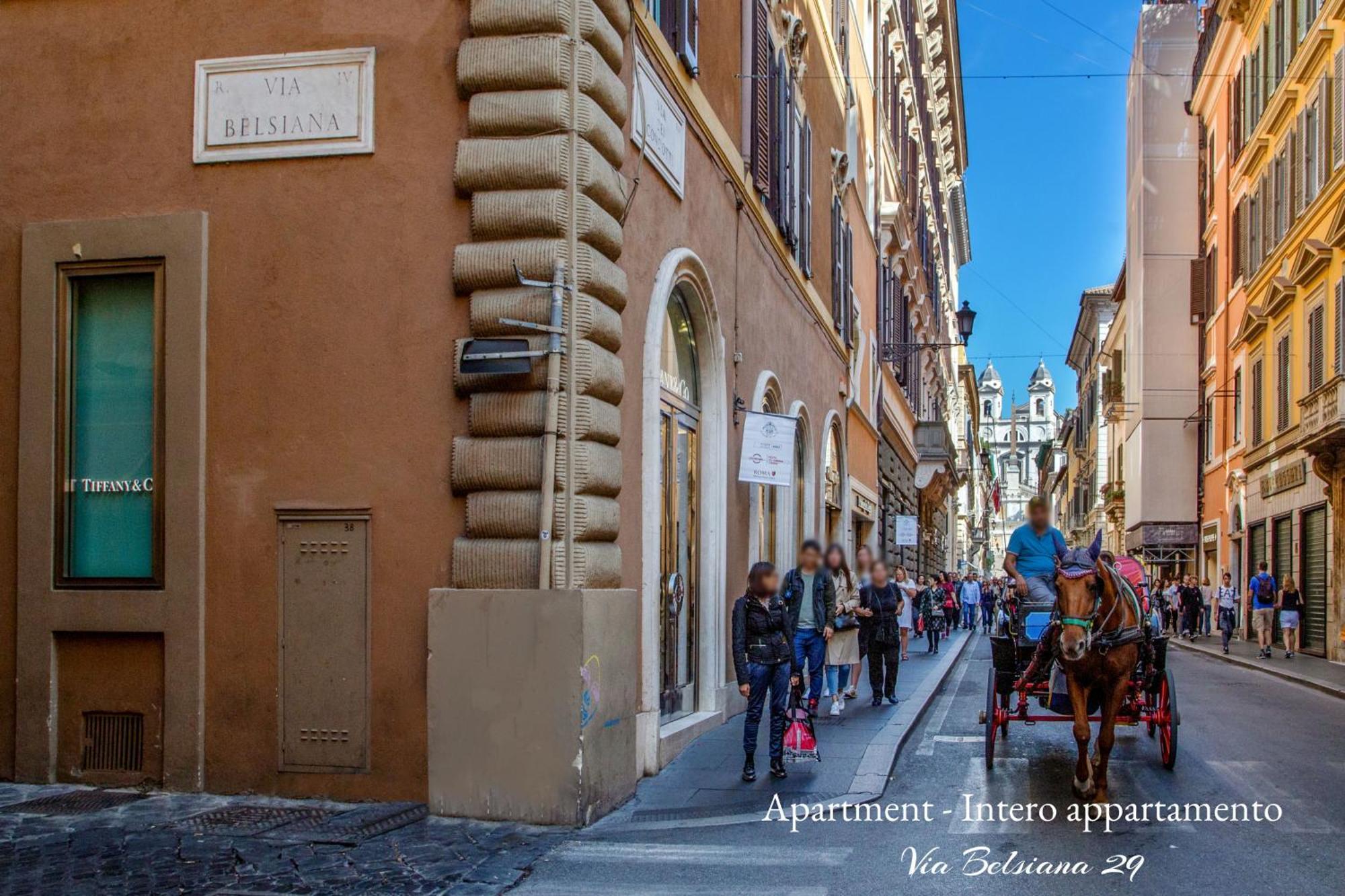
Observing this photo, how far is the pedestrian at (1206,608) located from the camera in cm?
3726

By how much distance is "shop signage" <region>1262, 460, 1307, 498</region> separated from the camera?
94.0 ft

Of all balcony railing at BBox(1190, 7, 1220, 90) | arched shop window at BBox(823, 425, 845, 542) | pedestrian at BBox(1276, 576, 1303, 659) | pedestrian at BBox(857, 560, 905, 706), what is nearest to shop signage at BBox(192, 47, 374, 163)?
pedestrian at BBox(857, 560, 905, 706)

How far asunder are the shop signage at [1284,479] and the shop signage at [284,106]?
78.6 feet

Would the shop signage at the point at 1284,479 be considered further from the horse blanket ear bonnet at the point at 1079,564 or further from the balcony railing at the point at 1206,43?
the horse blanket ear bonnet at the point at 1079,564

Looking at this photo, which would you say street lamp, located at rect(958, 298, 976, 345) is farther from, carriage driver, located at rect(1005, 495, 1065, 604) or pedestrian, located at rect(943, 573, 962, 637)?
carriage driver, located at rect(1005, 495, 1065, 604)

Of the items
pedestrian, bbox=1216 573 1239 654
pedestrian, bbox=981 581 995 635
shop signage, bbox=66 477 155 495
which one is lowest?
pedestrian, bbox=981 581 995 635

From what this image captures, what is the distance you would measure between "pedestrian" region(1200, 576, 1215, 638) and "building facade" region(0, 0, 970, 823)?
3025 cm

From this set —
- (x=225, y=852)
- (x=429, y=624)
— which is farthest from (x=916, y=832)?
(x=225, y=852)

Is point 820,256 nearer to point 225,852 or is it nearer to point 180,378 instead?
point 180,378

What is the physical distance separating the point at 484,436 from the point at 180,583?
229 cm

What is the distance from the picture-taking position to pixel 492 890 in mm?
6930

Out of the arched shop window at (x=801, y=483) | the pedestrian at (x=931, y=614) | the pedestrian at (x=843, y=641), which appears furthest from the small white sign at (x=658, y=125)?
the pedestrian at (x=931, y=614)

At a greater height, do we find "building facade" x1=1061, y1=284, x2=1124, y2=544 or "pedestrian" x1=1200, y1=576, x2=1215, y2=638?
"building facade" x1=1061, y1=284, x2=1124, y2=544

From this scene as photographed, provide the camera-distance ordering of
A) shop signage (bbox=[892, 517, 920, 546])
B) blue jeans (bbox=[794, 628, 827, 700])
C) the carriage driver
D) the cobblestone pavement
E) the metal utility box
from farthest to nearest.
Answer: shop signage (bbox=[892, 517, 920, 546])
blue jeans (bbox=[794, 628, 827, 700])
the carriage driver
the metal utility box
the cobblestone pavement
